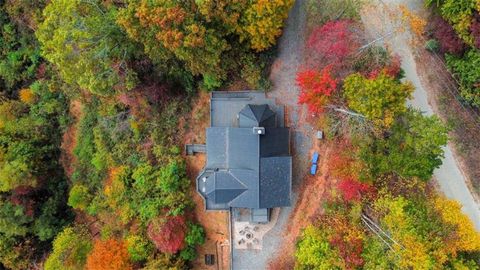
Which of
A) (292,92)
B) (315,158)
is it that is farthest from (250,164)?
(292,92)

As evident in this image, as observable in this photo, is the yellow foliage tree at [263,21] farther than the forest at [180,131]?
Yes

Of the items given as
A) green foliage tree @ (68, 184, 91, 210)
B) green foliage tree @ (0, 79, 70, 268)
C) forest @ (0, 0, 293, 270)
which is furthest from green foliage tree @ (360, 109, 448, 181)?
green foliage tree @ (0, 79, 70, 268)

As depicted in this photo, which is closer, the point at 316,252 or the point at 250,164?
the point at 316,252

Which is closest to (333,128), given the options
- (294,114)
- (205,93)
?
(294,114)

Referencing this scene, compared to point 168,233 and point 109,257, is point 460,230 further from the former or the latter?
point 109,257

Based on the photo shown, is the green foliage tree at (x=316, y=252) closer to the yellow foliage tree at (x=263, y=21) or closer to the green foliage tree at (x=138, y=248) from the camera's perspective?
the green foliage tree at (x=138, y=248)

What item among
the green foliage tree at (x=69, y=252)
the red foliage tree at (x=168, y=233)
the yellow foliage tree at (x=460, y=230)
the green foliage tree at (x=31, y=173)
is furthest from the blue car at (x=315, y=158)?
the green foliage tree at (x=31, y=173)
